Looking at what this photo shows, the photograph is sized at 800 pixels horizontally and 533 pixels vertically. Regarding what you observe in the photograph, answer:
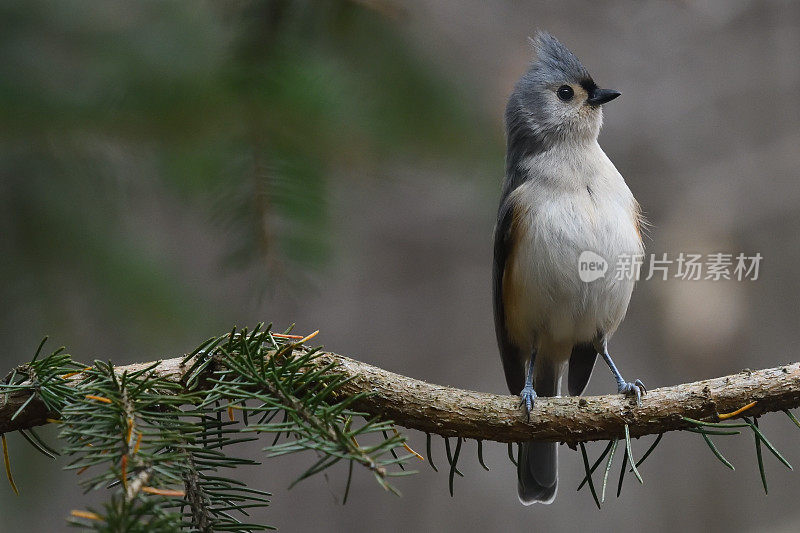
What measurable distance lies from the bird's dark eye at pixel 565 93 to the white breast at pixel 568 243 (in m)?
0.22

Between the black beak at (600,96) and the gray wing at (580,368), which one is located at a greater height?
the black beak at (600,96)

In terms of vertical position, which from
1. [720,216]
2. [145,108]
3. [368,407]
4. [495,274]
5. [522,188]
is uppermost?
[720,216]

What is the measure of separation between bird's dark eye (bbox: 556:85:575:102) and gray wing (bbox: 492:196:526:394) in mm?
470

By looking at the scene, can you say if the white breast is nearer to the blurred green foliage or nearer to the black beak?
the black beak

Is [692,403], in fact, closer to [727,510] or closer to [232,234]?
[232,234]

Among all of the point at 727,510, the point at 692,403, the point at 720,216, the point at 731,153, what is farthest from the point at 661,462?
the point at 692,403

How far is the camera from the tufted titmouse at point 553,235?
266 cm

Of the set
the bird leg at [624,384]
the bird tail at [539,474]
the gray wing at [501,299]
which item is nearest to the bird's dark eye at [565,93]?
the gray wing at [501,299]

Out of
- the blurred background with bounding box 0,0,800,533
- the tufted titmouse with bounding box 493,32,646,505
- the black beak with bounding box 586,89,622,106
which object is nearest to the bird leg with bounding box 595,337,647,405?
the tufted titmouse with bounding box 493,32,646,505

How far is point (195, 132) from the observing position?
1912 mm

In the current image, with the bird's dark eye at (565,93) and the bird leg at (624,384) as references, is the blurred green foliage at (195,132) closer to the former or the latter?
the bird leg at (624,384)

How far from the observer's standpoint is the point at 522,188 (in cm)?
280

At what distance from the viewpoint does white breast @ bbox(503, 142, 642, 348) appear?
8.68 feet

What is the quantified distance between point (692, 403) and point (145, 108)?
4.71 feet
